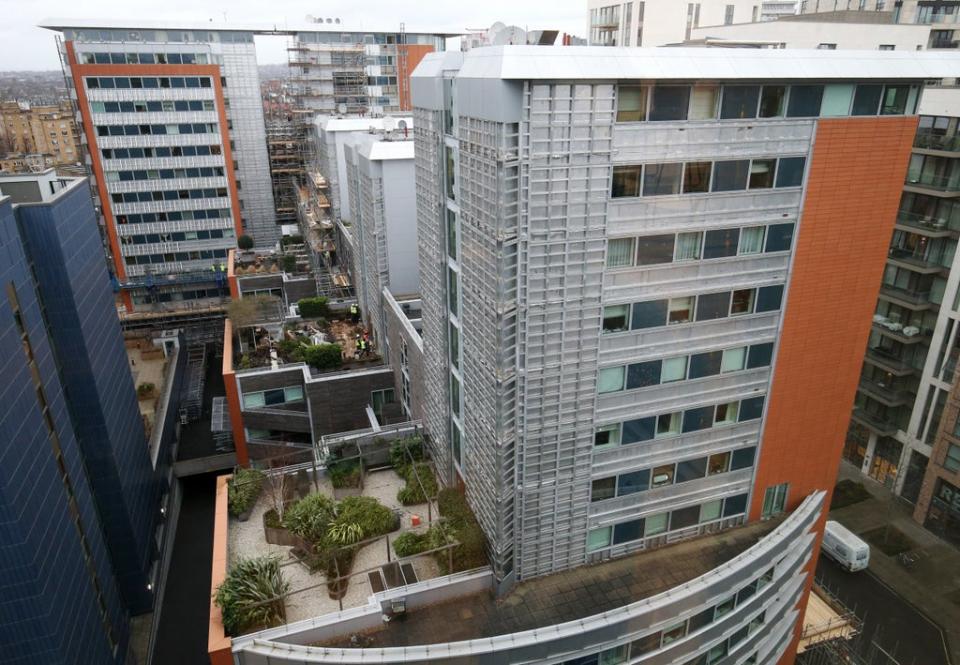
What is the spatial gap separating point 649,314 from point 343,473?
16.9m

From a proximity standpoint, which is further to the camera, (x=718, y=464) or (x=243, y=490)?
(x=243, y=490)

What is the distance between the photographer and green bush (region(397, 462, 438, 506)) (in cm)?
2883

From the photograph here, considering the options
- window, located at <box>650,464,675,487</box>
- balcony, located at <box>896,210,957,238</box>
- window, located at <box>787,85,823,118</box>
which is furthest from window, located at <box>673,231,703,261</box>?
balcony, located at <box>896,210,957,238</box>

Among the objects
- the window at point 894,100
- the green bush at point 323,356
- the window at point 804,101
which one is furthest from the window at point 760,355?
the green bush at point 323,356

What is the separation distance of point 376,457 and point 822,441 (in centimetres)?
2040

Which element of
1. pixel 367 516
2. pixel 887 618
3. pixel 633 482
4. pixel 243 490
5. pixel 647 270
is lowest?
pixel 887 618

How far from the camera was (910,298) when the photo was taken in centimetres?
4628

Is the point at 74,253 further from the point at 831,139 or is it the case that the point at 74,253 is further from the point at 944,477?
the point at 944,477

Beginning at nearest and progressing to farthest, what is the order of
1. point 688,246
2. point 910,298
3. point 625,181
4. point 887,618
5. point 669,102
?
point 669,102 → point 625,181 → point 688,246 → point 887,618 → point 910,298

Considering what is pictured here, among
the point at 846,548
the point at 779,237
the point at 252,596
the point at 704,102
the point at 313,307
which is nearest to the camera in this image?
the point at 704,102

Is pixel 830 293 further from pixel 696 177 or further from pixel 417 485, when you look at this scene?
pixel 417 485

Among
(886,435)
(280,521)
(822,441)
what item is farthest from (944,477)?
(280,521)

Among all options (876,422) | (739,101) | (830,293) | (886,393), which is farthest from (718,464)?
(876,422)

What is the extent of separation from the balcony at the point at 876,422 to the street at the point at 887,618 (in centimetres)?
1221
